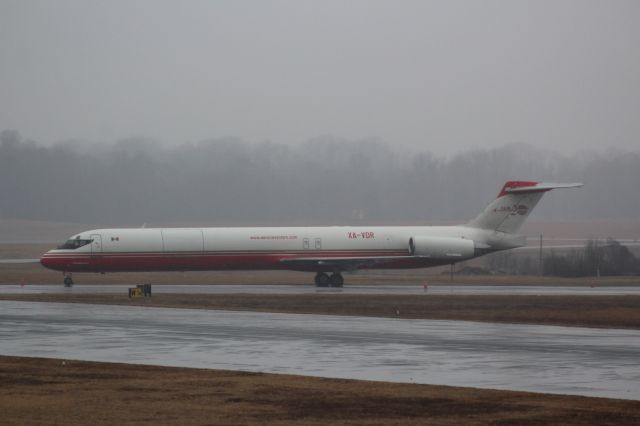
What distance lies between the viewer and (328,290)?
54906 millimetres

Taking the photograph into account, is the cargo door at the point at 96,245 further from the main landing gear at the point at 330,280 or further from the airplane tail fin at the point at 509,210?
the airplane tail fin at the point at 509,210

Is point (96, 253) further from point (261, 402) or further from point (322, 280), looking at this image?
point (261, 402)

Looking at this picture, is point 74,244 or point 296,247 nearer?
point 74,244

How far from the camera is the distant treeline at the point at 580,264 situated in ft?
240

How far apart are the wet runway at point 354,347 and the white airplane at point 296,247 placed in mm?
21093

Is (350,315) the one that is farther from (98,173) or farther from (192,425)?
(98,173)

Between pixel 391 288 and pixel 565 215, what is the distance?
102 m

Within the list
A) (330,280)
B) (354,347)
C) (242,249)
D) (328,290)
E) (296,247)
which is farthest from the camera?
(296,247)

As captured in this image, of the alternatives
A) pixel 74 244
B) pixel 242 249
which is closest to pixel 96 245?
pixel 74 244

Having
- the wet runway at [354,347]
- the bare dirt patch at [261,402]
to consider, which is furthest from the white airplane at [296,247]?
the bare dirt patch at [261,402]

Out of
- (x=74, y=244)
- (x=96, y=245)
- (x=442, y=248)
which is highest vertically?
(x=74, y=244)

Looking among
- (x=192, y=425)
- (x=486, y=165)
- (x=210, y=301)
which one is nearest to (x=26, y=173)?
(x=486, y=165)

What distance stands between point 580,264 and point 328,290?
Result: 25.6m

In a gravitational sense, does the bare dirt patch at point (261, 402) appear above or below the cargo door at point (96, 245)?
below
